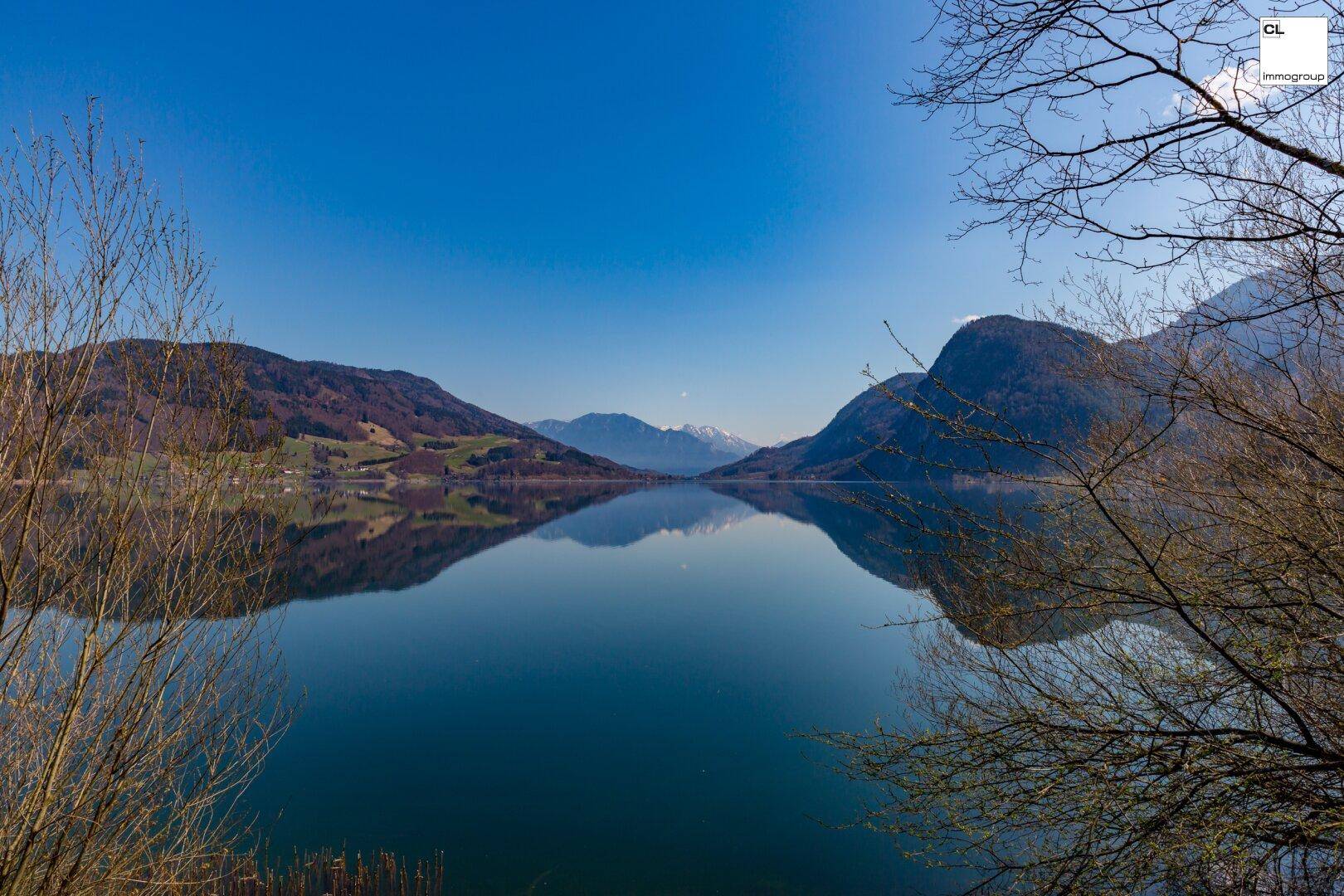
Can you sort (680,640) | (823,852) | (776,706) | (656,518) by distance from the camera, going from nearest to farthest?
(823,852) → (776,706) → (680,640) → (656,518)

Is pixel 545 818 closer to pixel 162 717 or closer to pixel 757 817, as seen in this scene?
pixel 757 817

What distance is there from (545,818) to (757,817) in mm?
3726

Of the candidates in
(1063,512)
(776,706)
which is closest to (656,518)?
(776,706)

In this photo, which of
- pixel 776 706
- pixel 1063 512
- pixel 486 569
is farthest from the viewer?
pixel 486 569

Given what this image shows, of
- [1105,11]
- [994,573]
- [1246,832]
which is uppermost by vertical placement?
[1105,11]

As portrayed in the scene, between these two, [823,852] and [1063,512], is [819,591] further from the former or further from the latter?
[1063,512]

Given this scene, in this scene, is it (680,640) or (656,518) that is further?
(656,518)

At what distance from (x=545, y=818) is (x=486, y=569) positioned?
27.6 meters

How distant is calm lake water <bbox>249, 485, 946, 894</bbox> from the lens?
30.6 feet

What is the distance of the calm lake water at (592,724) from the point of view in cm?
934

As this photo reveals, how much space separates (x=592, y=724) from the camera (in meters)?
14.2

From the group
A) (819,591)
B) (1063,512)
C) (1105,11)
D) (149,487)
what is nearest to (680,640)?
(819,591)

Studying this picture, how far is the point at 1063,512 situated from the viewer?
5.70 metres

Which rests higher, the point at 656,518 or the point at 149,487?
the point at 149,487
